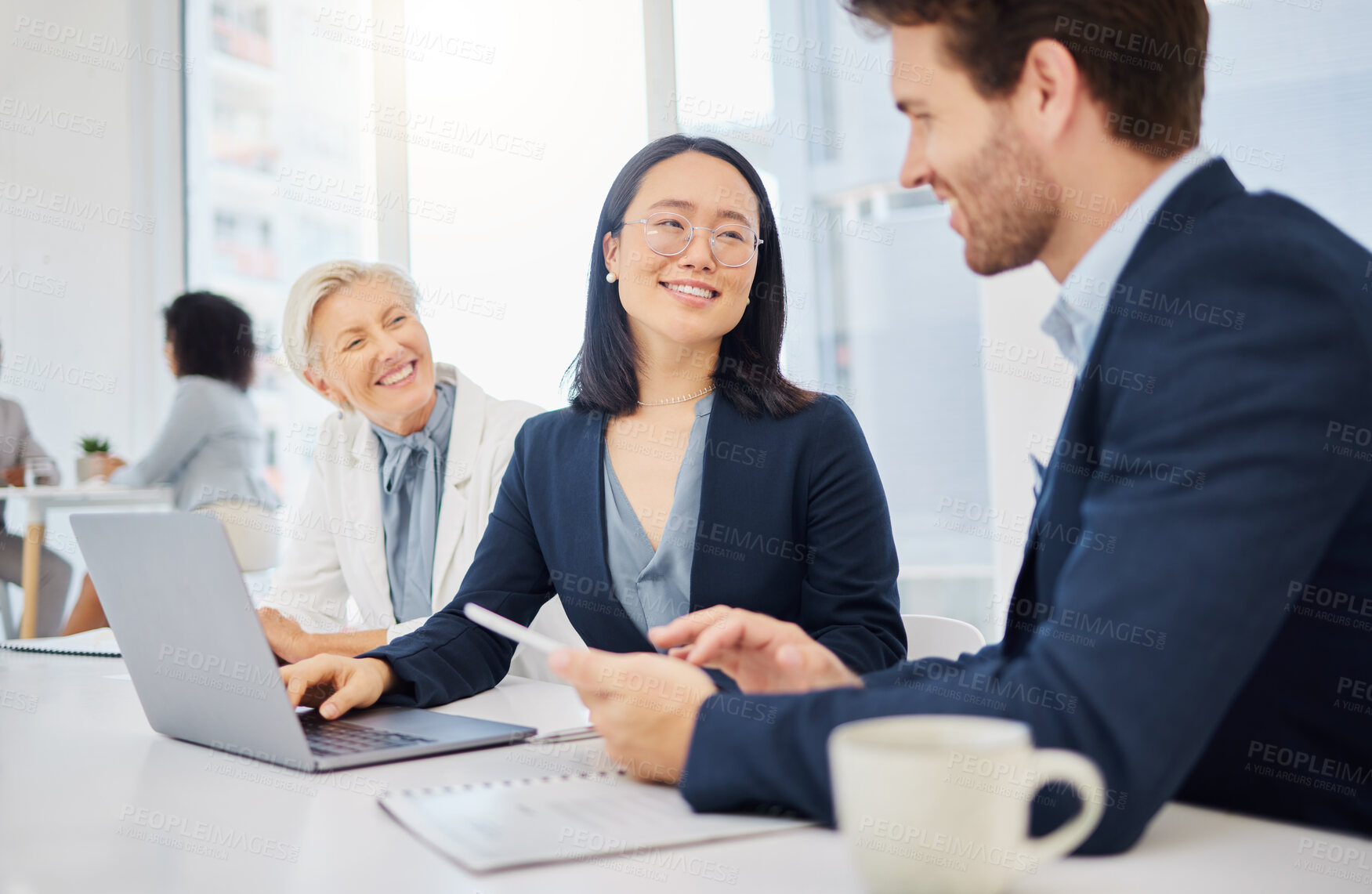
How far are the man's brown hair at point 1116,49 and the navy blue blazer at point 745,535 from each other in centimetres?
76

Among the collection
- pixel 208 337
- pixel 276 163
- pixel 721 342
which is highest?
pixel 276 163

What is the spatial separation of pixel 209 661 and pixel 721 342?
97cm

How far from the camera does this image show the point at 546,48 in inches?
152

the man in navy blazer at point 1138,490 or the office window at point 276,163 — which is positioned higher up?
the office window at point 276,163

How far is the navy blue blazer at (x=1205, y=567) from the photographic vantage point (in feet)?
1.96

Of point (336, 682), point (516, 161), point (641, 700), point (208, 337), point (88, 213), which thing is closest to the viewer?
point (641, 700)

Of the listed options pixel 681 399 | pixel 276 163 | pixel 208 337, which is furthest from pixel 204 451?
pixel 681 399

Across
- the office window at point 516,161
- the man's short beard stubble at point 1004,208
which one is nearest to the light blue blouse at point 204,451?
the office window at point 516,161

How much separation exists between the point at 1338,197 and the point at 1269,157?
195 millimetres

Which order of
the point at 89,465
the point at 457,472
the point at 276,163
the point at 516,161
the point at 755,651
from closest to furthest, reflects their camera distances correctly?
the point at 755,651 < the point at 457,472 < the point at 516,161 < the point at 89,465 < the point at 276,163

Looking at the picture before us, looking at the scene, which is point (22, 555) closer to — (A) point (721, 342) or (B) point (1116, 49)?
(A) point (721, 342)

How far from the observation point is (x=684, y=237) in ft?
5.17

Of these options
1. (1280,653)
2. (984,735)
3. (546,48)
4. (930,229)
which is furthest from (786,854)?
(546,48)

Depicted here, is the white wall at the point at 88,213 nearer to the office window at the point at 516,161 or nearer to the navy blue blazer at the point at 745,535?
the office window at the point at 516,161
